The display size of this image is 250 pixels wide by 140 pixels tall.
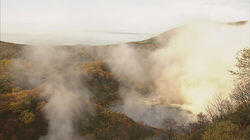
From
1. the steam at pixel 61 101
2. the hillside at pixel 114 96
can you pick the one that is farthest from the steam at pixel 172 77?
the steam at pixel 61 101

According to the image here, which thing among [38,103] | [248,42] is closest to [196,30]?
[248,42]

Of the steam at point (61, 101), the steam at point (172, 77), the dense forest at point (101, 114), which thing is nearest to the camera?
the dense forest at point (101, 114)

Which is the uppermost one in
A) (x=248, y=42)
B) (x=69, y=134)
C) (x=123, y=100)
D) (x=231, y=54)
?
(x=248, y=42)

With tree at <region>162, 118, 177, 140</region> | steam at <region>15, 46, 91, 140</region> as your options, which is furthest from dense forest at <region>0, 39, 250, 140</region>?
steam at <region>15, 46, 91, 140</region>

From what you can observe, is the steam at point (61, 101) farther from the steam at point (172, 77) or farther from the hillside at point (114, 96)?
the steam at point (172, 77)

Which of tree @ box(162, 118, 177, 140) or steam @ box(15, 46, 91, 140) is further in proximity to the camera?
tree @ box(162, 118, 177, 140)

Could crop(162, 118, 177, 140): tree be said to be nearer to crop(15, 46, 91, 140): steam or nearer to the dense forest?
the dense forest

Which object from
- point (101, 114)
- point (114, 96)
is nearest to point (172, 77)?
point (114, 96)

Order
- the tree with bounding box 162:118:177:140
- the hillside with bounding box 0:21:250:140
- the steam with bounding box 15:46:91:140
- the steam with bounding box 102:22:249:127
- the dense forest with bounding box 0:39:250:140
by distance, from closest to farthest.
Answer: the dense forest with bounding box 0:39:250:140
the hillside with bounding box 0:21:250:140
the steam with bounding box 15:46:91:140
the tree with bounding box 162:118:177:140
the steam with bounding box 102:22:249:127

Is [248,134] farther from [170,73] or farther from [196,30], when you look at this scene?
[196,30]
